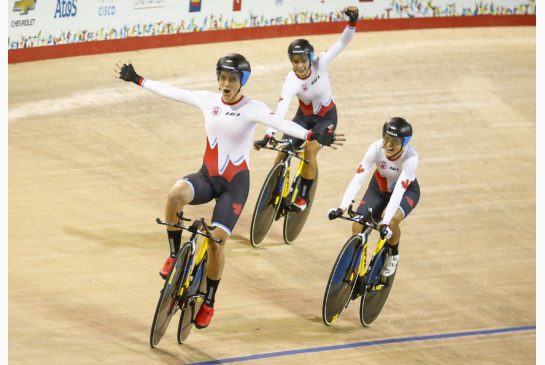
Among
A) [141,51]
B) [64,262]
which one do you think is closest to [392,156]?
[64,262]

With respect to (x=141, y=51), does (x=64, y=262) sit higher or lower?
lower

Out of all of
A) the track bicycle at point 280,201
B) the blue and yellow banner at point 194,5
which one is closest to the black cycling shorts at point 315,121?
the track bicycle at point 280,201

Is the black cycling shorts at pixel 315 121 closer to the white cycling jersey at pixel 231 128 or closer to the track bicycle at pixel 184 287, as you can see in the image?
the white cycling jersey at pixel 231 128

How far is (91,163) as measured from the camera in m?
10.7

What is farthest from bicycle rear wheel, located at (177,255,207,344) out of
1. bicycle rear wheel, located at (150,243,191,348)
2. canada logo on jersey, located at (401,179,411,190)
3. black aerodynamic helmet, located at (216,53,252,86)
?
canada logo on jersey, located at (401,179,411,190)

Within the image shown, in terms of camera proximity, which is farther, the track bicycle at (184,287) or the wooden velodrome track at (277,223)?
the wooden velodrome track at (277,223)

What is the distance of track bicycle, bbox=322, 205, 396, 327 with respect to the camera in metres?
7.82

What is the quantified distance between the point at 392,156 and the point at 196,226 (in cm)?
165

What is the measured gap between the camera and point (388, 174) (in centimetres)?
802

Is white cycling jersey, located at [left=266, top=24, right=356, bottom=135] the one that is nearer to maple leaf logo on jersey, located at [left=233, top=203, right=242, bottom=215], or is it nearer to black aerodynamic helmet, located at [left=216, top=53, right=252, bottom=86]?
black aerodynamic helmet, located at [left=216, top=53, right=252, bottom=86]

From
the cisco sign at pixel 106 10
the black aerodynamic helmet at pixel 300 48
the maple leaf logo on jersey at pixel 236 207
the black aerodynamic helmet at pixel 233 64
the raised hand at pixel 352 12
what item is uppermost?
the cisco sign at pixel 106 10

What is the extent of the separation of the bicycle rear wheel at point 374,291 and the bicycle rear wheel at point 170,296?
1.60 meters

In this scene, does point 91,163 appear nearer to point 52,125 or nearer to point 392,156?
point 52,125

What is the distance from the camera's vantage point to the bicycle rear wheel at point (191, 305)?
7262 millimetres
